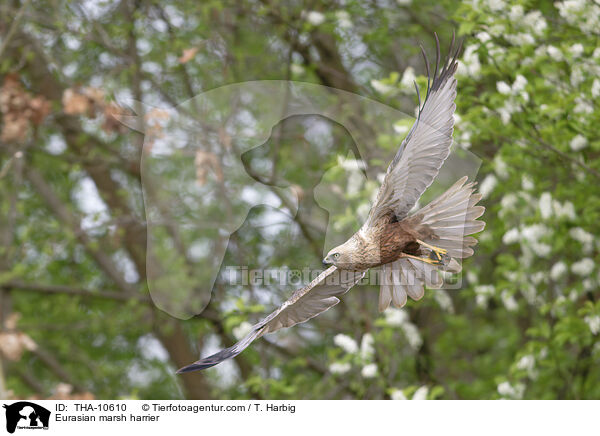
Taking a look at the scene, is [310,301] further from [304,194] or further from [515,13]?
[515,13]

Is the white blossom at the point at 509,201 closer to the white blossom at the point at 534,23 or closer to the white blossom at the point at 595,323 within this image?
the white blossom at the point at 595,323

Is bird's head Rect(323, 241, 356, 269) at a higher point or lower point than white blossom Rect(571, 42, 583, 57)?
higher

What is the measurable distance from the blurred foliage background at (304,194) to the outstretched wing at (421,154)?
3.57ft

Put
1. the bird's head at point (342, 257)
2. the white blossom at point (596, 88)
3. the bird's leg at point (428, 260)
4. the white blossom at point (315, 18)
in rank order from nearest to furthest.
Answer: the bird's head at point (342, 257), the bird's leg at point (428, 260), the white blossom at point (596, 88), the white blossom at point (315, 18)

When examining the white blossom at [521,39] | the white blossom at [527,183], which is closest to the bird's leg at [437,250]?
the white blossom at [521,39]

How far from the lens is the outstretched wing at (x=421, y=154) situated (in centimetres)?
205

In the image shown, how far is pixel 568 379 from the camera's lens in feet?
21.5

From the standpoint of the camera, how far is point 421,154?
211 centimetres

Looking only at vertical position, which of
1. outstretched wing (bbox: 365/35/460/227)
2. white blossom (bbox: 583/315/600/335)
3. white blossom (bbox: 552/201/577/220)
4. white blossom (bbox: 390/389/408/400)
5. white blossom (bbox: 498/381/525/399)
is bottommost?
white blossom (bbox: 390/389/408/400)

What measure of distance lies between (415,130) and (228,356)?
0.85 meters

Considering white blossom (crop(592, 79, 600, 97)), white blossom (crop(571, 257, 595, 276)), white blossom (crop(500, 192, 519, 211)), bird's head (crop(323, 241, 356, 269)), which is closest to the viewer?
bird's head (crop(323, 241, 356, 269))

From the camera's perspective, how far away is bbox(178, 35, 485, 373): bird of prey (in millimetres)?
2025
